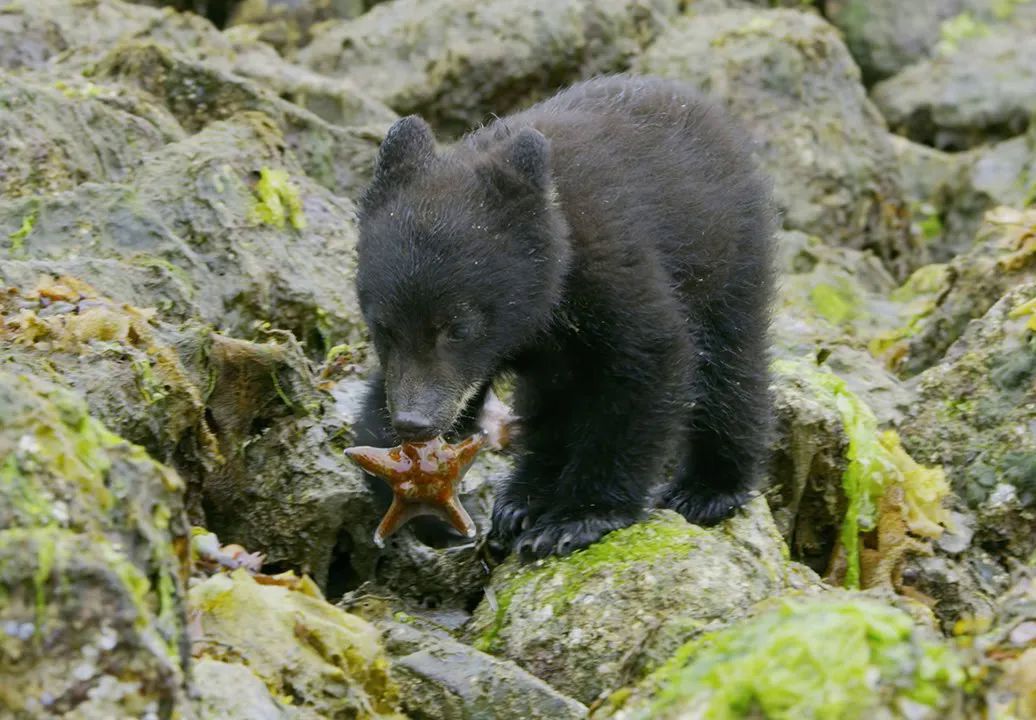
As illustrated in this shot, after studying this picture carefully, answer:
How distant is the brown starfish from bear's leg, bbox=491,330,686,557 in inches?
17.0

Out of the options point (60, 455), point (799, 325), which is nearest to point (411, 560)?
point (60, 455)

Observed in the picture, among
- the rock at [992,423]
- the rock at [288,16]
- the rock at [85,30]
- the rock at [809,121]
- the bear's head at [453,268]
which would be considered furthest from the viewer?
the rock at [288,16]

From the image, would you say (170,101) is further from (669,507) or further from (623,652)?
(623,652)

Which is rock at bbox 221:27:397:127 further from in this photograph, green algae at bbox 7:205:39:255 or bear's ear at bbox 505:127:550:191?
bear's ear at bbox 505:127:550:191

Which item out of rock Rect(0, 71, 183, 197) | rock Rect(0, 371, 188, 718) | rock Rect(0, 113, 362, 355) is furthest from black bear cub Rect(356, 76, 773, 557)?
rock Rect(0, 71, 183, 197)

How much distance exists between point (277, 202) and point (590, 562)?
3339 millimetres

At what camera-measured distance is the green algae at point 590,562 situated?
586 cm

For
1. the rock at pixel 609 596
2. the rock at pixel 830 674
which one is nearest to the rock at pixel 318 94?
the rock at pixel 609 596

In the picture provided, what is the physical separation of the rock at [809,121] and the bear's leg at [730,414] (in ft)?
19.1

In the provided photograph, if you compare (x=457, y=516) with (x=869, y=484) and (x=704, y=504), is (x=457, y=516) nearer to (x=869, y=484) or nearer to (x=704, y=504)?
(x=704, y=504)

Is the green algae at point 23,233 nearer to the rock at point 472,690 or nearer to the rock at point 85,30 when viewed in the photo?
the rock at point 472,690

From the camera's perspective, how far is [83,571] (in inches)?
134

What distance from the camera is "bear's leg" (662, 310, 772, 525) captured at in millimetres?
7020

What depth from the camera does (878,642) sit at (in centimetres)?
346
